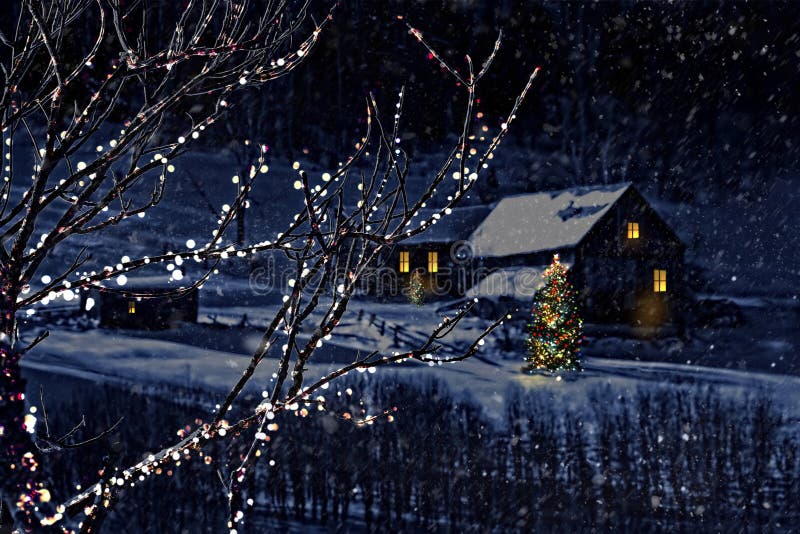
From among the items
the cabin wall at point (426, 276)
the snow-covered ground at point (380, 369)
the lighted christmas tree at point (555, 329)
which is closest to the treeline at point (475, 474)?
the snow-covered ground at point (380, 369)

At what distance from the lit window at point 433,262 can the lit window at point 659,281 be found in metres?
8.45

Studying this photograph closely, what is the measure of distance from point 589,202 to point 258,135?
18.7 meters

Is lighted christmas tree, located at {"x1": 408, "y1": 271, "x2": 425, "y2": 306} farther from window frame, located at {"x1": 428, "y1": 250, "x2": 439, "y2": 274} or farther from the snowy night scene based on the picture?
window frame, located at {"x1": 428, "y1": 250, "x2": 439, "y2": 274}

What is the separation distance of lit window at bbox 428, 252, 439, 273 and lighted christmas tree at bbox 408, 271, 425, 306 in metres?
0.94

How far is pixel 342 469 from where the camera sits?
14.7 metres

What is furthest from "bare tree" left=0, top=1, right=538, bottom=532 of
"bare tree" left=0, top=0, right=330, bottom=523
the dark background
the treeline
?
the dark background

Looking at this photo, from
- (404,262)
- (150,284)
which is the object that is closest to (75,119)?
(150,284)

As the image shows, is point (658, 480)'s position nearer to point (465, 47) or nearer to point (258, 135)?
point (465, 47)

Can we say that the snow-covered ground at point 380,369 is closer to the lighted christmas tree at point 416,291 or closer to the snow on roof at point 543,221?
the lighted christmas tree at point 416,291

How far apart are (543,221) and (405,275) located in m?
5.94

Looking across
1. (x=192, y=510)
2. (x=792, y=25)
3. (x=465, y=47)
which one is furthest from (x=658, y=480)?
(x=792, y=25)

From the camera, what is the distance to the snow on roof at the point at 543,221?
1089 inches

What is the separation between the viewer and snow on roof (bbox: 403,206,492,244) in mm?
31344

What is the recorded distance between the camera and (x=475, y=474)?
1469 cm
